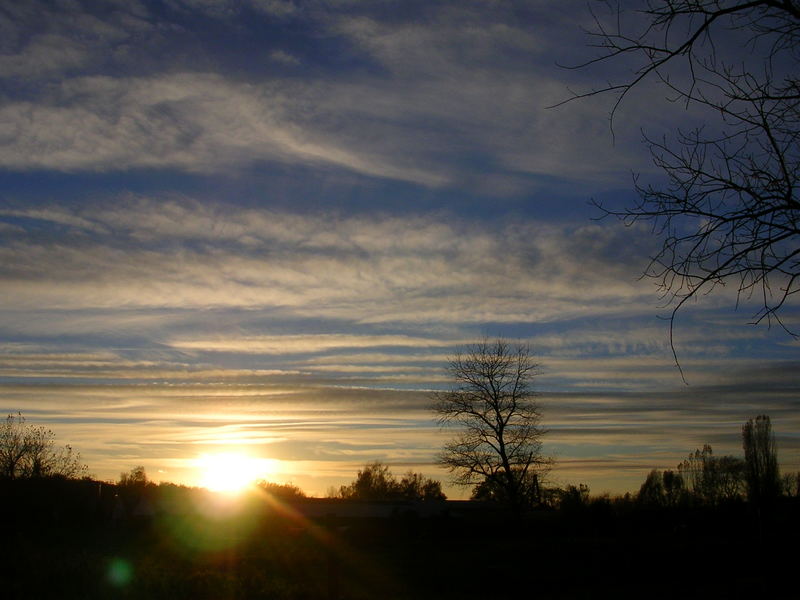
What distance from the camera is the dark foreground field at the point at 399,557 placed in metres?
12.9

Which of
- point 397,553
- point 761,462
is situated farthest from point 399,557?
point 761,462

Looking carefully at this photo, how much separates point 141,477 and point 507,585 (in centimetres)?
11573

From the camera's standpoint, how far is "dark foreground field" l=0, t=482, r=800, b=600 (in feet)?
42.3

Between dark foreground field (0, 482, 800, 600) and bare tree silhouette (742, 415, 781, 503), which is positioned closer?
dark foreground field (0, 482, 800, 600)

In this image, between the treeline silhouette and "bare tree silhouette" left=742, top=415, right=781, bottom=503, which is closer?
the treeline silhouette

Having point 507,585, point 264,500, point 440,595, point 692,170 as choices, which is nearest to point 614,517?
point 507,585

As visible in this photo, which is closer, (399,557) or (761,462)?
(399,557)

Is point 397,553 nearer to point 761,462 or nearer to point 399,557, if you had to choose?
point 399,557

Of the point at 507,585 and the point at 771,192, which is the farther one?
the point at 507,585

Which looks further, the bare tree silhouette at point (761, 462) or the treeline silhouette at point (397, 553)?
the bare tree silhouette at point (761, 462)

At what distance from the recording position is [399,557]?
3025 centimetres

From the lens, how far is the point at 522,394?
117 feet

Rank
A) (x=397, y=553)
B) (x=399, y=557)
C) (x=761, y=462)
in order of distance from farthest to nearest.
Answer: (x=761, y=462)
(x=397, y=553)
(x=399, y=557)

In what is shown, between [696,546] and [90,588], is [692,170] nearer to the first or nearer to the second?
[90,588]
